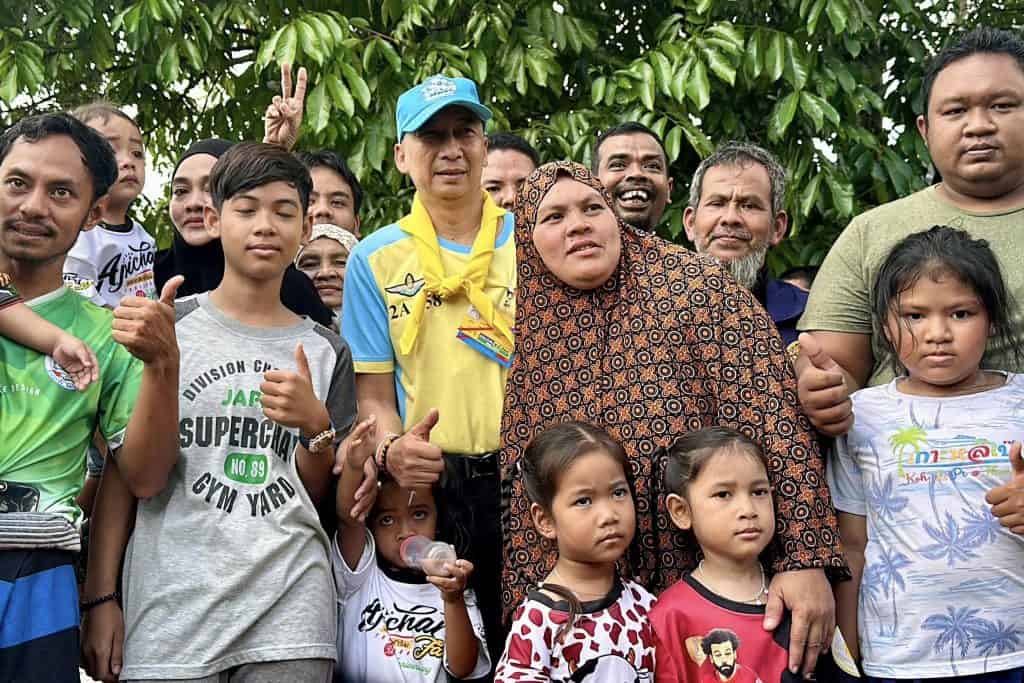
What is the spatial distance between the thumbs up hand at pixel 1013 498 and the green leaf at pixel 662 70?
2426 millimetres

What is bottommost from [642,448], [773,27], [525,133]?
[642,448]

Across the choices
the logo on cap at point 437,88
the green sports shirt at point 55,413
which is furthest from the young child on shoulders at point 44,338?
the logo on cap at point 437,88

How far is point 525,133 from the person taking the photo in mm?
5152

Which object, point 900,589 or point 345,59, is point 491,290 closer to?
point 900,589

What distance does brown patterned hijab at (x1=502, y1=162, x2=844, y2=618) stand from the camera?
111 inches

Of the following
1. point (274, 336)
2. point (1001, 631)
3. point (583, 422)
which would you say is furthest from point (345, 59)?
point (1001, 631)

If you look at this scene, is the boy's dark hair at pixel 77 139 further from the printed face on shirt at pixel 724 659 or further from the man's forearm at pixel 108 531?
the printed face on shirt at pixel 724 659

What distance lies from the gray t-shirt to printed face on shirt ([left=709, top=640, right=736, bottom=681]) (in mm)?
930

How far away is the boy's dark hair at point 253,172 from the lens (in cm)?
314

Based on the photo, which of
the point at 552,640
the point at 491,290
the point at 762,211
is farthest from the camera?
the point at 762,211

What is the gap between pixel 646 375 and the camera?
9.58ft

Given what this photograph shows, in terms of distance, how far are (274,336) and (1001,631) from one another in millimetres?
1892

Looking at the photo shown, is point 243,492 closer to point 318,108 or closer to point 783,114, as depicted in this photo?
point 318,108

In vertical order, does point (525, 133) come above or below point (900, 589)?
above
